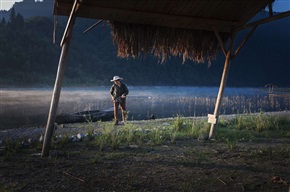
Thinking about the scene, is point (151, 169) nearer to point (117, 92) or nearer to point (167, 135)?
point (167, 135)

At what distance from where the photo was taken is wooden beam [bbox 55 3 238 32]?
555 cm

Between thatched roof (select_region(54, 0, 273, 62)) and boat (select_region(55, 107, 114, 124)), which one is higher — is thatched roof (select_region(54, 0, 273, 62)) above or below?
above

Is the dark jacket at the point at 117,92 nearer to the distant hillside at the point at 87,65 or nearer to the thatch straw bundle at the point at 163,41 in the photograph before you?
the thatch straw bundle at the point at 163,41

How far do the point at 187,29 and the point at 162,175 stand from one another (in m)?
3.93

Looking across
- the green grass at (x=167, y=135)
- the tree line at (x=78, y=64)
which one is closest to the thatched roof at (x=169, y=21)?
the green grass at (x=167, y=135)

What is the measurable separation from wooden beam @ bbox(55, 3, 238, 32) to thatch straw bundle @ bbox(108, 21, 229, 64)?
0.75ft

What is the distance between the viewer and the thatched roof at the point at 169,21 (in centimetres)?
558

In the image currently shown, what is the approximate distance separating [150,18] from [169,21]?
48 centimetres

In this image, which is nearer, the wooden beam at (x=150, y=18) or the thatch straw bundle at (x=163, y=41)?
the wooden beam at (x=150, y=18)

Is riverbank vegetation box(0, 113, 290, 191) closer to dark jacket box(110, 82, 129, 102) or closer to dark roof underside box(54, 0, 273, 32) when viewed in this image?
dark roof underside box(54, 0, 273, 32)

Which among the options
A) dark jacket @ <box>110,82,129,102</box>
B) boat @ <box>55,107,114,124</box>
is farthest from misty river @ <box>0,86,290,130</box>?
boat @ <box>55,107,114,124</box>

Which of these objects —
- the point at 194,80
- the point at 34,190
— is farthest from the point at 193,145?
the point at 194,80

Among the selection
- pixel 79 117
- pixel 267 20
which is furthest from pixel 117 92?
pixel 267 20

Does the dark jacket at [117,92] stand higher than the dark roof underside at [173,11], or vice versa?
the dark roof underside at [173,11]
